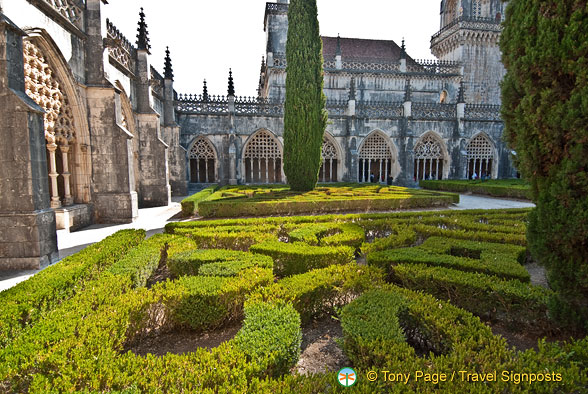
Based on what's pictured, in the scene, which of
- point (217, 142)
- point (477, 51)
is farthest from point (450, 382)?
point (477, 51)

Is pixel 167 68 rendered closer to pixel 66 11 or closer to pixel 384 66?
pixel 66 11

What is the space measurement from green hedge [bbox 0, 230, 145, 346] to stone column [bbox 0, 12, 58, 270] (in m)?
1.83

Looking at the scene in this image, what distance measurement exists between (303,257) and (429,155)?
20.2 m

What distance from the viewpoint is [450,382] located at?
6.31 feet

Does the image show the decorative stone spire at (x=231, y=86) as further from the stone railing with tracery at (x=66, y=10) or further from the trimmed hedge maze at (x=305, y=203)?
the stone railing with tracery at (x=66, y=10)

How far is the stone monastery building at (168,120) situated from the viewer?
5520mm

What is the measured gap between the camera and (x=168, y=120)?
54.1 feet

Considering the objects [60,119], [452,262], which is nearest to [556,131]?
[452,262]

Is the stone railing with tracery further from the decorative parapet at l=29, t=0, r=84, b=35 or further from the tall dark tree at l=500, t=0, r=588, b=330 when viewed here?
the tall dark tree at l=500, t=0, r=588, b=330

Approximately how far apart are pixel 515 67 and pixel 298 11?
11920 mm

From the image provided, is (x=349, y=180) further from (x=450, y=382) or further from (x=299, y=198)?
(x=450, y=382)

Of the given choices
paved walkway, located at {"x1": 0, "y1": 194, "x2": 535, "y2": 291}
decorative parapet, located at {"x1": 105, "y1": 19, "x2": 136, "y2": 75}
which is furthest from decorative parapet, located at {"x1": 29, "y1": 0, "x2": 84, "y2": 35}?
paved walkway, located at {"x1": 0, "y1": 194, "x2": 535, "y2": 291}

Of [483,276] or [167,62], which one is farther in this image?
[167,62]

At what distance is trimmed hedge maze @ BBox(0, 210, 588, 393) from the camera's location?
79.7 inches
